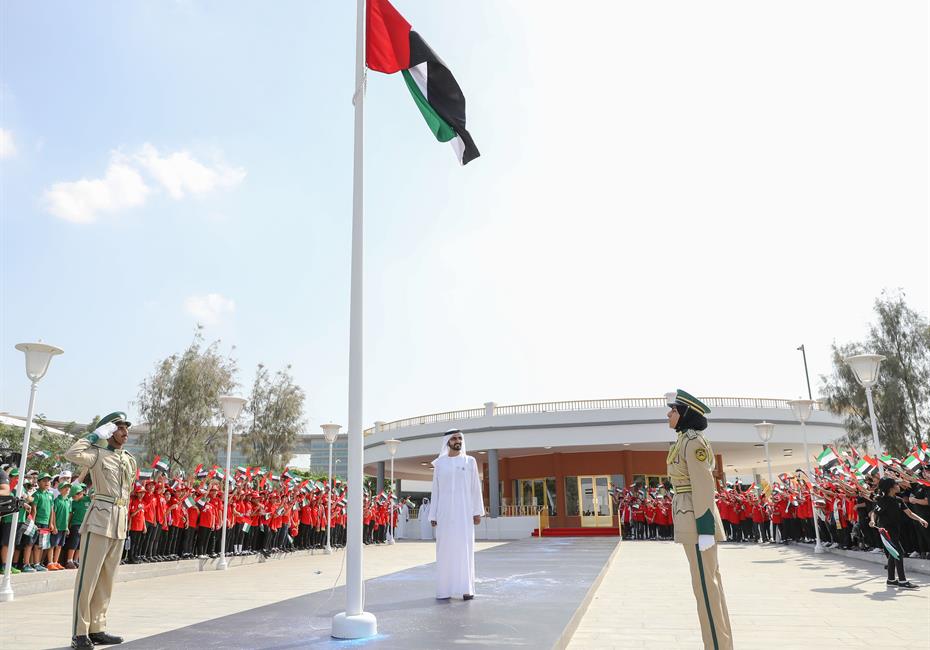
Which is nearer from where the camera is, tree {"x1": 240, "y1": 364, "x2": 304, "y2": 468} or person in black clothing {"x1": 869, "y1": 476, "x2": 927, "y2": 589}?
person in black clothing {"x1": 869, "y1": 476, "x2": 927, "y2": 589}

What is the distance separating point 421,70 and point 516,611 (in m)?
4.94

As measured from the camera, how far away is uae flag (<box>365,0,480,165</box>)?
18.6ft

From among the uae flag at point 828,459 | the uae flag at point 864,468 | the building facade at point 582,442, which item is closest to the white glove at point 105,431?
the uae flag at point 864,468

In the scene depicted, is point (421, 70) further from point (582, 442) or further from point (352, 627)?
point (582, 442)

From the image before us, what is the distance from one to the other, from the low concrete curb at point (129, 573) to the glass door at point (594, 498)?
62.3 ft

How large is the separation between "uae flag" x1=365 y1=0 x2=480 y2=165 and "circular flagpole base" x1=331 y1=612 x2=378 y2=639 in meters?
4.14

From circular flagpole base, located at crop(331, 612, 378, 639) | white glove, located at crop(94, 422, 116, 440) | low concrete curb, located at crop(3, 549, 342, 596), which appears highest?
white glove, located at crop(94, 422, 116, 440)

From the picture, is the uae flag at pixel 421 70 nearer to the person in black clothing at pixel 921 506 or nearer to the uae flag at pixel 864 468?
the person in black clothing at pixel 921 506

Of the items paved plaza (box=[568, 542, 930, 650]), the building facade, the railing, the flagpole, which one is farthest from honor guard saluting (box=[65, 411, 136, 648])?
the railing

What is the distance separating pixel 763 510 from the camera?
70.2 ft

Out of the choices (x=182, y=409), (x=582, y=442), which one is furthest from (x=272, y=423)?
(x=582, y=442)

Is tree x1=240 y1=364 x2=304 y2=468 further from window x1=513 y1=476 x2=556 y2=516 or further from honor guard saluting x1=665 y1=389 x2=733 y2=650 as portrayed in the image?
honor guard saluting x1=665 y1=389 x2=733 y2=650

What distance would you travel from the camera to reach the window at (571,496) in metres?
31.3

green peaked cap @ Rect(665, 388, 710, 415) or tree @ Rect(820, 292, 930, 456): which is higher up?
tree @ Rect(820, 292, 930, 456)
